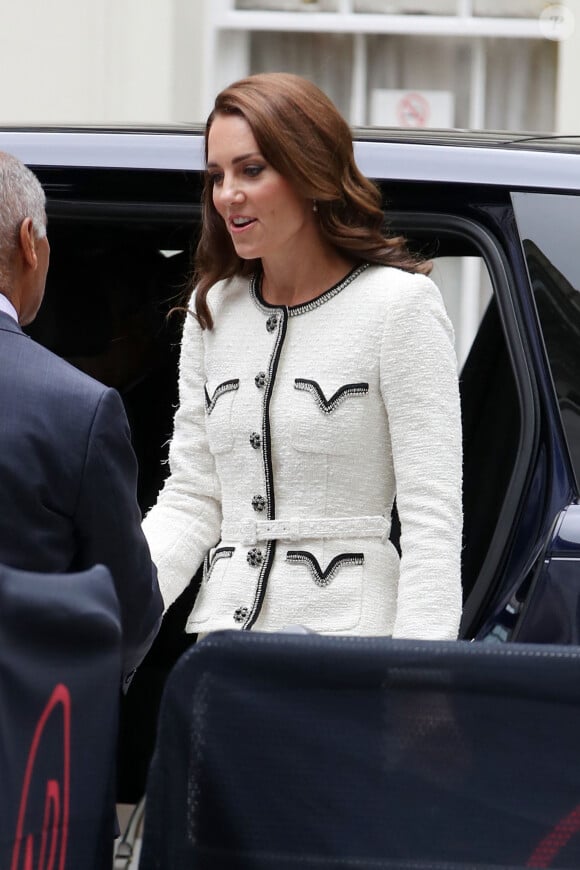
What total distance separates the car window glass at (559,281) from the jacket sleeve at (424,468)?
22 centimetres

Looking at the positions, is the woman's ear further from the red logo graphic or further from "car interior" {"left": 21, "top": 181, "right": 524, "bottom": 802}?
"car interior" {"left": 21, "top": 181, "right": 524, "bottom": 802}

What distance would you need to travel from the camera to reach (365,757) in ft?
5.02

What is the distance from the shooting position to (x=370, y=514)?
8.14ft

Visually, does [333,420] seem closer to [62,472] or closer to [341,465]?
[341,465]

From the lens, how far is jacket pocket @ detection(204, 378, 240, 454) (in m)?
2.55

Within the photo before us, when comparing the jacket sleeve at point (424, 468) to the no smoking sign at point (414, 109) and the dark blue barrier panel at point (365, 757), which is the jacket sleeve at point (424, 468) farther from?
the no smoking sign at point (414, 109)

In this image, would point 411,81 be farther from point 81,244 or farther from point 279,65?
point 81,244

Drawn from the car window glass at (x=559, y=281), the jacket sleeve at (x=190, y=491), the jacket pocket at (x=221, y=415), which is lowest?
the jacket sleeve at (x=190, y=491)

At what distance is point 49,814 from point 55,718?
0.09m

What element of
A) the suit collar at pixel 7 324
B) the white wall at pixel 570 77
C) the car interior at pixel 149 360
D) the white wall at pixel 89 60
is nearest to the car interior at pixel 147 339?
the car interior at pixel 149 360

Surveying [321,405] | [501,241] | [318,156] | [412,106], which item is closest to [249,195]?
[318,156]

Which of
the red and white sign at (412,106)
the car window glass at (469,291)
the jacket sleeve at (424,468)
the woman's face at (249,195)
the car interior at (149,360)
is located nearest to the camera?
the jacket sleeve at (424,468)

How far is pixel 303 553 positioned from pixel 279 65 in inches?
233

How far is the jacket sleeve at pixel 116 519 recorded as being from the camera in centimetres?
205
